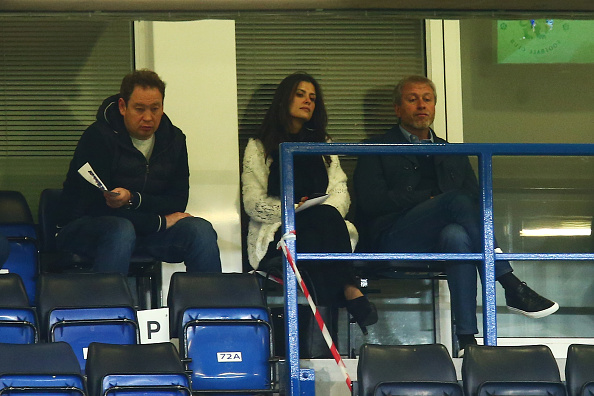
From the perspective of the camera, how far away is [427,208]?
531cm

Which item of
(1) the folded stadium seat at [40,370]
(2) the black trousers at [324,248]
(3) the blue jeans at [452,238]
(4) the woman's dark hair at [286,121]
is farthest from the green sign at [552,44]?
(1) the folded stadium seat at [40,370]

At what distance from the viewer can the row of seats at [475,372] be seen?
4.22 metres

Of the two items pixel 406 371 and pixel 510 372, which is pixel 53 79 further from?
pixel 510 372

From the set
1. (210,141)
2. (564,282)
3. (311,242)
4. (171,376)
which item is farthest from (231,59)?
(171,376)

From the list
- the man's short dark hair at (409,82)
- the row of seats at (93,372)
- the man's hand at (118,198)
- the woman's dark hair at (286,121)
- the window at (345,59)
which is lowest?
the row of seats at (93,372)

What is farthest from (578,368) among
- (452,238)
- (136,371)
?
(136,371)

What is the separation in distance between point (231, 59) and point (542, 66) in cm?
170

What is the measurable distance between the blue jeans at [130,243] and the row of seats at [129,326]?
399 millimetres

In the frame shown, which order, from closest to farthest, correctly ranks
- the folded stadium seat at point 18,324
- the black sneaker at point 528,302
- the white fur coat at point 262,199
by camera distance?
the folded stadium seat at point 18,324 < the black sneaker at point 528,302 < the white fur coat at point 262,199

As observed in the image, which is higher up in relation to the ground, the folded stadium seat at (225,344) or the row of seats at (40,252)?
the row of seats at (40,252)

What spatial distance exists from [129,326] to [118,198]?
3.01 ft

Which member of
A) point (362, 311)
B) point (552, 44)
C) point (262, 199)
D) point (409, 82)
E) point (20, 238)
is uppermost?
point (552, 44)

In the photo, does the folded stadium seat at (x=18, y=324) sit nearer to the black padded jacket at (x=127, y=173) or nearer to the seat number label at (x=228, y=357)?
the seat number label at (x=228, y=357)

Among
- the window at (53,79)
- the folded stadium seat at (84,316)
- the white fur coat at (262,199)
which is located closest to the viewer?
the folded stadium seat at (84,316)
